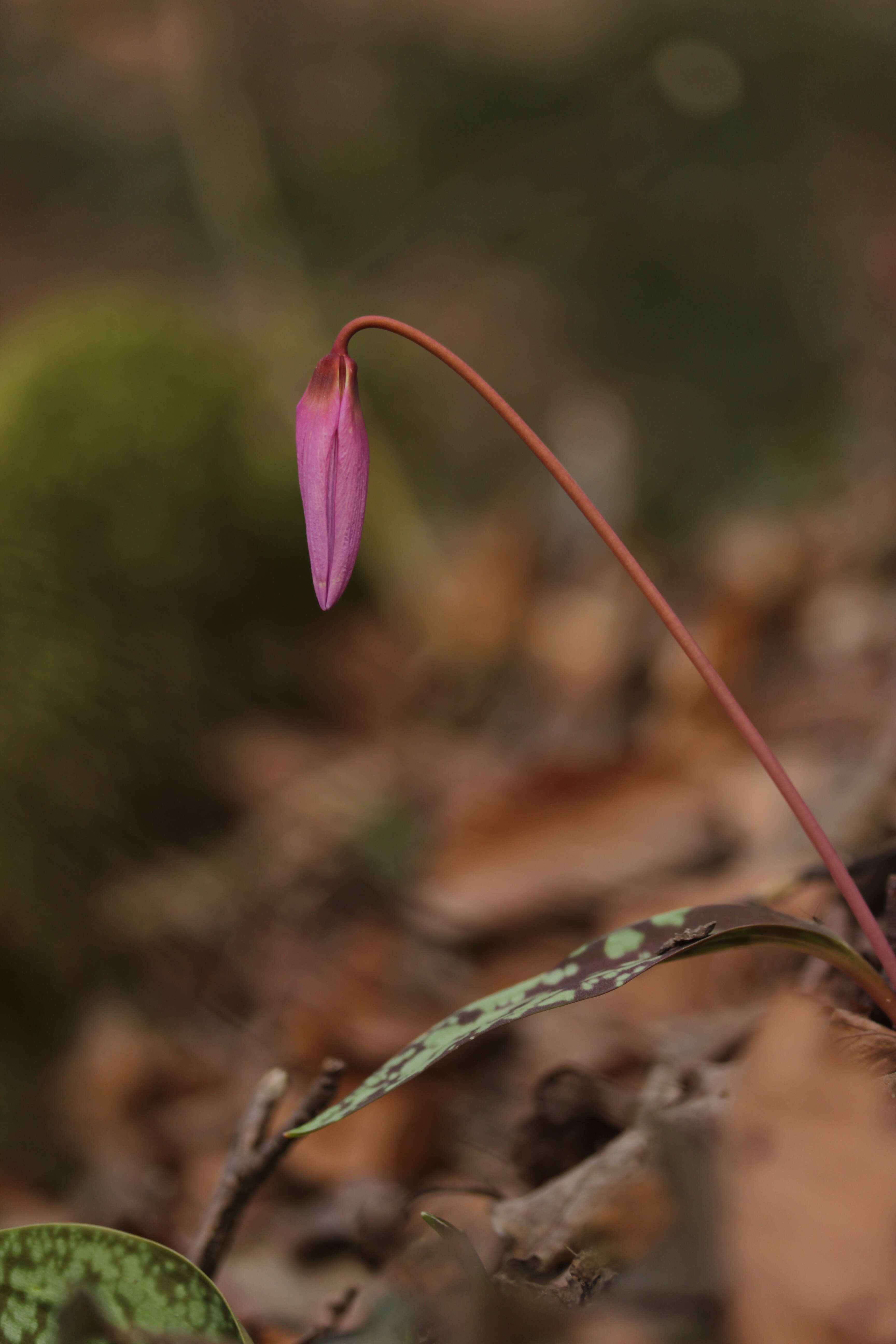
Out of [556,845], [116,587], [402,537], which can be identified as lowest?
[556,845]

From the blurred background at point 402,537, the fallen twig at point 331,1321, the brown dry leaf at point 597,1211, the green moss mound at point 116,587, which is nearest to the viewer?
the brown dry leaf at point 597,1211

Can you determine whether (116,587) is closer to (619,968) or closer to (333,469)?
(333,469)

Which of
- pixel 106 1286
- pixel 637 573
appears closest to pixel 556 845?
pixel 637 573

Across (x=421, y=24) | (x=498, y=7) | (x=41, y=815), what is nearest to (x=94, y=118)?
(x=421, y=24)

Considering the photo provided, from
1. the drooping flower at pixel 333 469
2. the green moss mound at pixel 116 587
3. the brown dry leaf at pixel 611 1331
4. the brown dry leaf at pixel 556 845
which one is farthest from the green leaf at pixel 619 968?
the green moss mound at pixel 116 587

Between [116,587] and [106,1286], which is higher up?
[116,587]

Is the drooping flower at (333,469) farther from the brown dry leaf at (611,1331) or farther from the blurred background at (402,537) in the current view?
the blurred background at (402,537)
